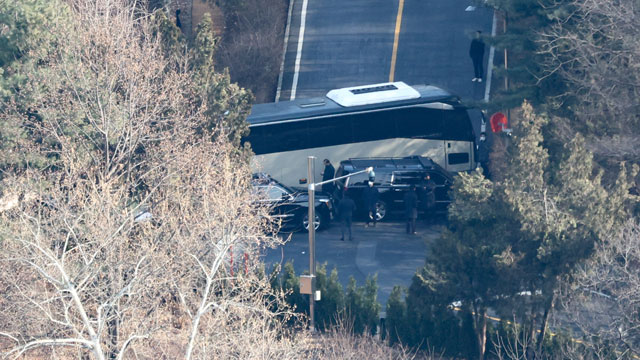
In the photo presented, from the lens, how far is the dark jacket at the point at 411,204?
23.8 metres

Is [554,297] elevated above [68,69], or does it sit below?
below

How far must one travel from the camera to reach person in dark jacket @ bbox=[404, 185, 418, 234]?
23.8m

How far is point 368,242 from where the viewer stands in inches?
949

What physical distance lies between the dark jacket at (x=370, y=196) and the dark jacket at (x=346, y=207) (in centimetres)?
96

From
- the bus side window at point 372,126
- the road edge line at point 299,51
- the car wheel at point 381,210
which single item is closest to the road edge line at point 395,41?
the road edge line at point 299,51

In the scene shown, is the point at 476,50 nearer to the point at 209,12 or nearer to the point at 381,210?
the point at 381,210

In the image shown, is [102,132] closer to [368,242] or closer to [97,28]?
[97,28]

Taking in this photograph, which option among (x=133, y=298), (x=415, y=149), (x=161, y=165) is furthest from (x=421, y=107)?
(x=133, y=298)

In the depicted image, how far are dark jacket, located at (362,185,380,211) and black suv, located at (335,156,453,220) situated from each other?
25cm

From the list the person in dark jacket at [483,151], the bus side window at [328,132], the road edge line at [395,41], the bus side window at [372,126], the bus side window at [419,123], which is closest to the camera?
the bus side window at [328,132]

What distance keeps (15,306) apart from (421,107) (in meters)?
14.6

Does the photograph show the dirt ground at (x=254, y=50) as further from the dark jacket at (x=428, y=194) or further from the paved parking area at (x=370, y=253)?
the dark jacket at (x=428, y=194)

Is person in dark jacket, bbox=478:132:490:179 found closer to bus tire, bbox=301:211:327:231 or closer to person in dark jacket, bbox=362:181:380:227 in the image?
person in dark jacket, bbox=362:181:380:227

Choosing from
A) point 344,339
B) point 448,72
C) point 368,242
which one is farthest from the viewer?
point 448,72
